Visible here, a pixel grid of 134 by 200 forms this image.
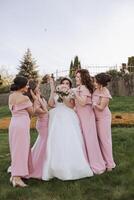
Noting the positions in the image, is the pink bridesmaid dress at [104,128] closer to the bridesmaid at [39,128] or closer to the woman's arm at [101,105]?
the woman's arm at [101,105]

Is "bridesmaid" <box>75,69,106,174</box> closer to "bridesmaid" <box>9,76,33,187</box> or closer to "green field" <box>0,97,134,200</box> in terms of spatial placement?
"green field" <box>0,97,134,200</box>

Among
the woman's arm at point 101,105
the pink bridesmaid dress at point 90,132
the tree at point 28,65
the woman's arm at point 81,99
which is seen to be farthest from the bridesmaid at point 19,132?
the tree at point 28,65

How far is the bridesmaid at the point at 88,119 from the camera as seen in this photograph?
7.59 meters

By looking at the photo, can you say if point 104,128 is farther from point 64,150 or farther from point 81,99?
point 64,150

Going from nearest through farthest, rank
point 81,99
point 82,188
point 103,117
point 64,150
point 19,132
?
point 82,188 < point 19,132 < point 64,150 < point 81,99 < point 103,117

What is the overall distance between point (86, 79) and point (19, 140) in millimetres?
1712

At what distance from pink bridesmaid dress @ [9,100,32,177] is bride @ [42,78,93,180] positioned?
1.32ft

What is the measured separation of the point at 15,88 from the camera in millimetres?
7133

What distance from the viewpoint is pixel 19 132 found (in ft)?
23.5

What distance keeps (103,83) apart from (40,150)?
5.60ft

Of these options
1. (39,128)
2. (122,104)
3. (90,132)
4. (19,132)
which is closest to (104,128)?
(90,132)

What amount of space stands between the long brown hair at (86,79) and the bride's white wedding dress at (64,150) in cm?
60

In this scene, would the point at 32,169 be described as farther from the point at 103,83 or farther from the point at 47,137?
the point at 103,83

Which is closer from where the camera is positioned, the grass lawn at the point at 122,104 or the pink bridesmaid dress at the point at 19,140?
the pink bridesmaid dress at the point at 19,140
